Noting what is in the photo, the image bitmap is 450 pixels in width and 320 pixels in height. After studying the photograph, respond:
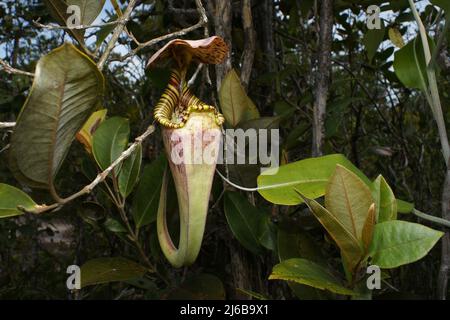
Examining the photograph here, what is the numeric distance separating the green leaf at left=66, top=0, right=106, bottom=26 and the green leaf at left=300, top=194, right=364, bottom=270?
1.43 ft

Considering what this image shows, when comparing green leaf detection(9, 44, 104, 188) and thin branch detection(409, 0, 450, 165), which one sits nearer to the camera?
green leaf detection(9, 44, 104, 188)

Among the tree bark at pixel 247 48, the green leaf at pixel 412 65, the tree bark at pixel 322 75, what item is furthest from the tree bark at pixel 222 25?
the green leaf at pixel 412 65

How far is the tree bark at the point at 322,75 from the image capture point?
1.01 meters

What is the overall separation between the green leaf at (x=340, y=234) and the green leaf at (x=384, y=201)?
0.08m

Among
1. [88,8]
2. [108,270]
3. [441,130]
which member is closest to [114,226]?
[108,270]

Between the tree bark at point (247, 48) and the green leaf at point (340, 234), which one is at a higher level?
the tree bark at point (247, 48)

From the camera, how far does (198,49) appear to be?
31.6 inches

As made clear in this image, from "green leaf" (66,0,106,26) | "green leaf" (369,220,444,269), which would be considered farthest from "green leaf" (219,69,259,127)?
"green leaf" (369,220,444,269)

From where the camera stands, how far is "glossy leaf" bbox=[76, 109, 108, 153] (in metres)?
0.93

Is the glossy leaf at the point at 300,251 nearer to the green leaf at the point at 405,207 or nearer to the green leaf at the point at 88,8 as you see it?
the green leaf at the point at 405,207

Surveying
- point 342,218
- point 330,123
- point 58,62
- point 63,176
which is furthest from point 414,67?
point 63,176
